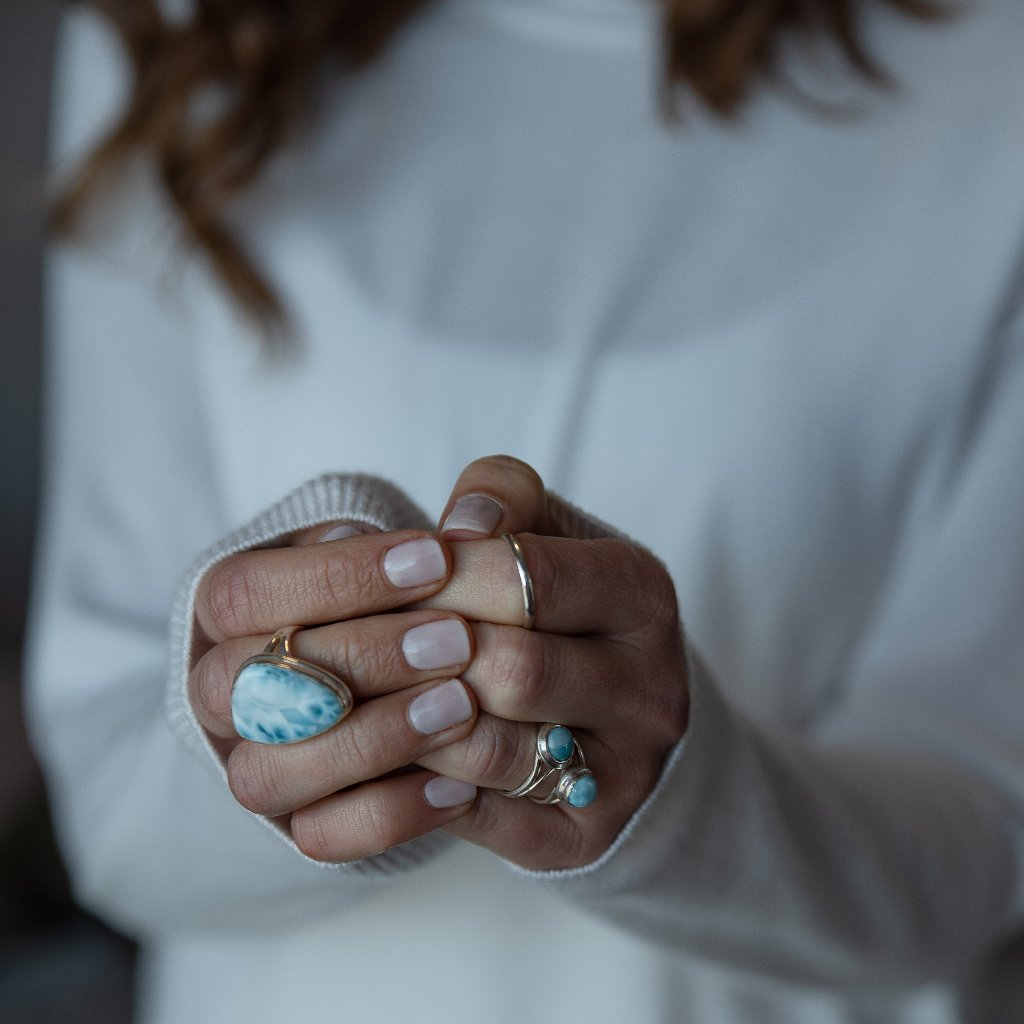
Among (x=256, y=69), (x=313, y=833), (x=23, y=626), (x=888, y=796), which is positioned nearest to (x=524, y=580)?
(x=313, y=833)

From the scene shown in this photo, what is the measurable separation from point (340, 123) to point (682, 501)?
35cm

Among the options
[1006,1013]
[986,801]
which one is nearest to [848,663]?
[986,801]

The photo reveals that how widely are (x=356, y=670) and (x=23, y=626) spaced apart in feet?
5.25

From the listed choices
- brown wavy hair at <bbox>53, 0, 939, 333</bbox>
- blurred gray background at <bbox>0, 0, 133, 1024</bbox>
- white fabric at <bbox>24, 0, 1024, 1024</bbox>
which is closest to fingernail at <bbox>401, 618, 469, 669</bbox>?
white fabric at <bbox>24, 0, 1024, 1024</bbox>

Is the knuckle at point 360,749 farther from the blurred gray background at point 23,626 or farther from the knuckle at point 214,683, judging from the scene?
the blurred gray background at point 23,626

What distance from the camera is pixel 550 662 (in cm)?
34

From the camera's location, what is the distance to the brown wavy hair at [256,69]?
2.32ft

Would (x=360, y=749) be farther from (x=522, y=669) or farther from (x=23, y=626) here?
(x=23, y=626)

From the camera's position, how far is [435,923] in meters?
0.63

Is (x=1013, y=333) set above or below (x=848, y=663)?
above

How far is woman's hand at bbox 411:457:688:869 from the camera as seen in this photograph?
0.34 metres

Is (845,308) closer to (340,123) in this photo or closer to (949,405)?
(949,405)

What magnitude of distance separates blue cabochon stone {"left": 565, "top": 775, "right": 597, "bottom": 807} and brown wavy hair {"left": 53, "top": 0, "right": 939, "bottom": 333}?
1.41 ft

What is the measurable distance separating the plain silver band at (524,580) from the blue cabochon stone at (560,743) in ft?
0.14
